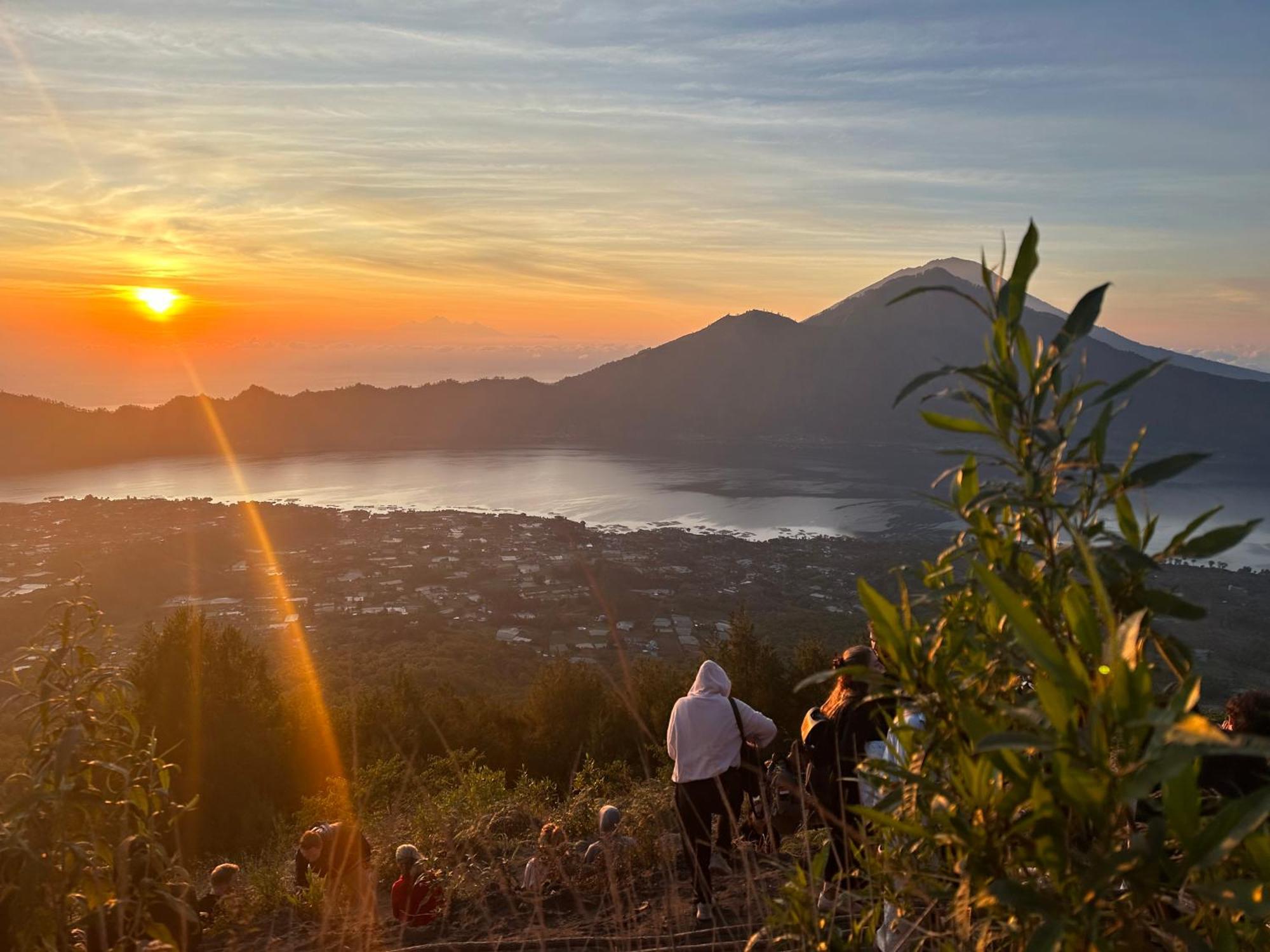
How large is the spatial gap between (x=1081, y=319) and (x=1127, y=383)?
0.09m

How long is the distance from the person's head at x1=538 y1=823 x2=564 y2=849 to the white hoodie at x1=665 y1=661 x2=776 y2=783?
659 mm

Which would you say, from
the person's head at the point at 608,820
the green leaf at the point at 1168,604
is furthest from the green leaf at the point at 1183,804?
the person's head at the point at 608,820

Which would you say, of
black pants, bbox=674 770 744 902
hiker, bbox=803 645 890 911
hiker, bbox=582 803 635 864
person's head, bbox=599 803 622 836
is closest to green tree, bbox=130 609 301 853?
hiker, bbox=582 803 635 864

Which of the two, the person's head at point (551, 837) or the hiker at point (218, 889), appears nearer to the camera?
the hiker at point (218, 889)

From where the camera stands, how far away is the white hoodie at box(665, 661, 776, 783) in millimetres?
3756

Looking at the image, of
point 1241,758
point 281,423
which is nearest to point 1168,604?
point 1241,758

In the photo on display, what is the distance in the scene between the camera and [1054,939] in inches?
26.1

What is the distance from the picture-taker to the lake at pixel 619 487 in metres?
63.8

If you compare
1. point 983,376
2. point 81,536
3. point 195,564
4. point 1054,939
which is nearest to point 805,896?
point 1054,939

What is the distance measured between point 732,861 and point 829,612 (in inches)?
1357

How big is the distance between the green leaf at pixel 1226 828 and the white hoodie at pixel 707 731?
3.09 meters

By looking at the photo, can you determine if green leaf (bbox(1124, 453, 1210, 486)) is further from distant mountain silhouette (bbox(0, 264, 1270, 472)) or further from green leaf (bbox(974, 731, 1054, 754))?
distant mountain silhouette (bbox(0, 264, 1270, 472))

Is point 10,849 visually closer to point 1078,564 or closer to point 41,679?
point 41,679

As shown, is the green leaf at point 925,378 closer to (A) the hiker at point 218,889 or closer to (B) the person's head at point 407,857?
(B) the person's head at point 407,857
